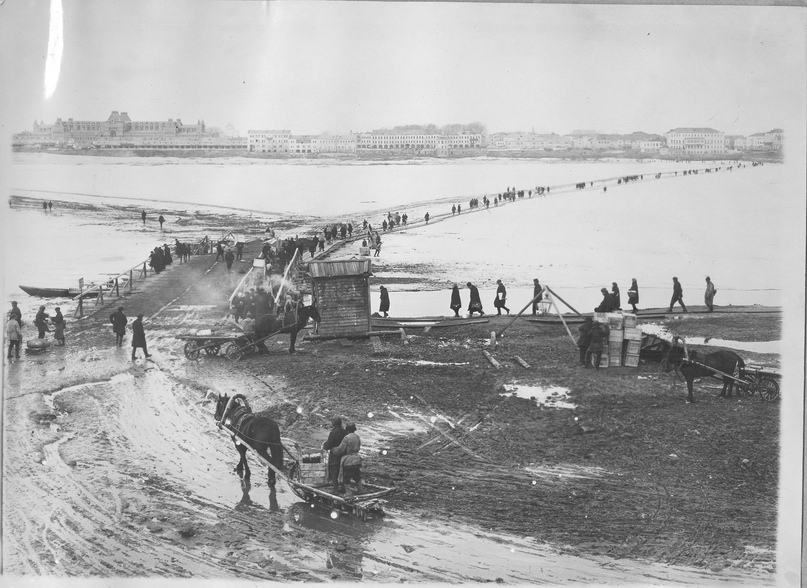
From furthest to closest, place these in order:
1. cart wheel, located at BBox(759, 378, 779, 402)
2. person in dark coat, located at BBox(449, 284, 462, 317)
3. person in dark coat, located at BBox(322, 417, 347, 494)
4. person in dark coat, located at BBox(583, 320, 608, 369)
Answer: person in dark coat, located at BBox(449, 284, 462, 317) → person in dark coat, located at BBox(583, 320, 608, 369) → cart wheel, located at BBox(759, 378, 779, 402) → person in dark coat, located at BBox(322, 417, 347, 494)

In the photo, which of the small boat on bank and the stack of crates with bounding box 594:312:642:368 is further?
the stack of crates with bounding box 594:312:642:368

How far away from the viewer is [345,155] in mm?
7652

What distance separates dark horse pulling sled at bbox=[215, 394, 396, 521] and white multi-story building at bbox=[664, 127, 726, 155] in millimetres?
4563

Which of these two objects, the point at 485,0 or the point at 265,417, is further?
the point at 485,0

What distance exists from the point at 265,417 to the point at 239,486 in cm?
66

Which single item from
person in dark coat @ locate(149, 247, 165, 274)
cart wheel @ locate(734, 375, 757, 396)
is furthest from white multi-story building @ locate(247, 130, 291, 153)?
cart wheel @ locate(734, 375, 757, 396)

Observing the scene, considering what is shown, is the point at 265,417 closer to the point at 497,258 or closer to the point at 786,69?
the point at 497,258

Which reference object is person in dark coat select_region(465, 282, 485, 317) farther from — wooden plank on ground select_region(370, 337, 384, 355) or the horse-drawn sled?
the horse-drawn sled

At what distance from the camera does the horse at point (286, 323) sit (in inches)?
307

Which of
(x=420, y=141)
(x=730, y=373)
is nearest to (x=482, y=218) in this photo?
(x=420, y=141)

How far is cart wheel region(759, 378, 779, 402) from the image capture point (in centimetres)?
714

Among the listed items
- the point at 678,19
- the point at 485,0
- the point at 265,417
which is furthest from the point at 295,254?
the point at 678,19

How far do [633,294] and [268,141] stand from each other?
13.8 ft

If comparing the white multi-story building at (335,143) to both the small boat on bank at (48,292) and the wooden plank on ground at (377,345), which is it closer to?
the wooden plank on ground at (377,345)
